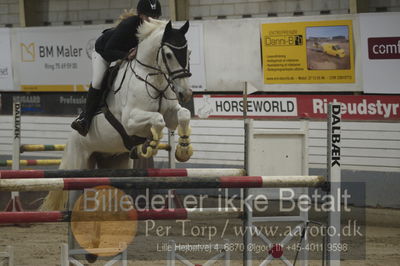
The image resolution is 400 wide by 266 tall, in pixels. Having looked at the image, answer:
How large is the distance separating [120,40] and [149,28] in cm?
30

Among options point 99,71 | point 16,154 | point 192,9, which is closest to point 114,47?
point 99,71

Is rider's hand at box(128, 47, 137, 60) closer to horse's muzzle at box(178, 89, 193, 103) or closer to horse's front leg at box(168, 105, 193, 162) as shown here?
horse's front leg at box(168, 105, 193, 162)

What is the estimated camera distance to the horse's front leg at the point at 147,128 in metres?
4.61

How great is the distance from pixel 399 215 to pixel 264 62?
2355 millimetres

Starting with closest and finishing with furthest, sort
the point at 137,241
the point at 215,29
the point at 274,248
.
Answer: the point at 274,248 → the point at 137,241 → the point at 215,29

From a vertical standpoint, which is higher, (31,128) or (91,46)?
(91,46)

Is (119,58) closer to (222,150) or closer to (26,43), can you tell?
→ (222,150)

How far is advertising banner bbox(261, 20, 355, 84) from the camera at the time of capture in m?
7.95

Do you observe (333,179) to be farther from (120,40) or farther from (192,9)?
(192,9)

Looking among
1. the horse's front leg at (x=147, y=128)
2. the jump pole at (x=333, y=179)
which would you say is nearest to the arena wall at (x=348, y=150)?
the horse's front leg at (x=147, y=128)

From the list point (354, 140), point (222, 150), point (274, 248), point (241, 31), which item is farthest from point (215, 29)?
point (274, 248)

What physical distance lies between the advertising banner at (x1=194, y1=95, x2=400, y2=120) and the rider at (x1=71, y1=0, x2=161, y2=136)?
246 cm

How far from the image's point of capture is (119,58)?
5.40m

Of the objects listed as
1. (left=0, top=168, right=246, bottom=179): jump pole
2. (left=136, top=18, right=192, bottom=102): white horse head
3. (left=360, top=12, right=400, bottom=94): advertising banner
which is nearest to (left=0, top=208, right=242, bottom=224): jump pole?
(left=0, top=168, right=246, bottom=179): jump pole
